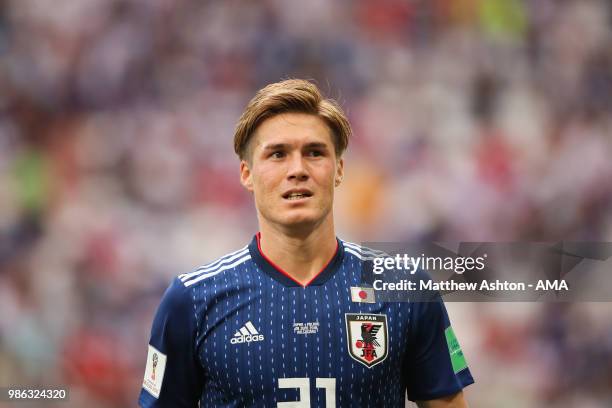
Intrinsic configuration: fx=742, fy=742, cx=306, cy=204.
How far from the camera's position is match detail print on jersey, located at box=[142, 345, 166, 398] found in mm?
2236

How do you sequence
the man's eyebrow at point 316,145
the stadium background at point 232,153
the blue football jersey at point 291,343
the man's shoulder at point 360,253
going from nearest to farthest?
the blue football jersey at point 291,343
the man's eyebrow at point 316,145
the man's shoulder at point 360,253
the stadium background at point 232,153

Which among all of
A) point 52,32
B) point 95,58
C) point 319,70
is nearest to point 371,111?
point 319,70

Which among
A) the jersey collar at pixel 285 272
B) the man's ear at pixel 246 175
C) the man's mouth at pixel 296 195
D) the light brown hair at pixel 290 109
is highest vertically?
the light brown hair at pixel 290 109

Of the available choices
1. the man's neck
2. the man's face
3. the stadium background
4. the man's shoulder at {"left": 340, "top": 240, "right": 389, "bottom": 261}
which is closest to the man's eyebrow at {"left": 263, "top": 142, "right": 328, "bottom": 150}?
the man's face

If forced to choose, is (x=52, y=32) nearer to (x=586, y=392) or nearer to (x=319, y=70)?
(x=319, y=70)

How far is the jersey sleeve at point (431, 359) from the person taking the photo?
223 cm

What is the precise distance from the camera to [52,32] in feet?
14.1

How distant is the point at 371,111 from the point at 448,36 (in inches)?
24.0

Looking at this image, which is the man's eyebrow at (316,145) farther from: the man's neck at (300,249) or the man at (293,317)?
the man's neck at (300,249)

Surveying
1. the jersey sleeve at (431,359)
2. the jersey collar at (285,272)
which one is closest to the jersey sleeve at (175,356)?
the jersey collar at (285,272)

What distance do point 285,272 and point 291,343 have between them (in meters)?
0.23

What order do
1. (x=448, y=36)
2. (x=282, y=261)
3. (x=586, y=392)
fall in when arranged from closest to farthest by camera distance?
1. (x=282, y=261)
2. (x=586, y=392)
3. (x=448, y=36)

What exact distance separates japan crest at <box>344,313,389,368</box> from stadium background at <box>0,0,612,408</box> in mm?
1898

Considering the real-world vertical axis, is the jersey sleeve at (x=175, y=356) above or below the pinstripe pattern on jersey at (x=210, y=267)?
below
